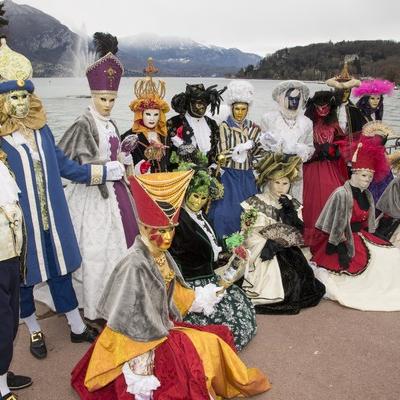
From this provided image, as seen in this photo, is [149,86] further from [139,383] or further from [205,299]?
[139,383]

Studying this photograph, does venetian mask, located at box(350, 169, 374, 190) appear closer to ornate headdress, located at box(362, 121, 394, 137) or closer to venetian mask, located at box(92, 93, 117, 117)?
ornate headdress, located at box(362, 121, 394, 137)

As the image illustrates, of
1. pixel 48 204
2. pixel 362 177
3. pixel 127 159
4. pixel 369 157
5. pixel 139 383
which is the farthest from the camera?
pixel 362 177

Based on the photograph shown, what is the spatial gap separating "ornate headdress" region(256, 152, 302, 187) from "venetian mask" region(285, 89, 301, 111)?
3.65 ft

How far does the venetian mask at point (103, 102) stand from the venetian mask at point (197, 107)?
1.29 metres

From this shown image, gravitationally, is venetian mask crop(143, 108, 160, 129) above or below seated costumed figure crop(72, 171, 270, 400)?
above

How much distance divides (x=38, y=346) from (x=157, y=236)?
1.63m

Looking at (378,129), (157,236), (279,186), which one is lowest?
(279,186)

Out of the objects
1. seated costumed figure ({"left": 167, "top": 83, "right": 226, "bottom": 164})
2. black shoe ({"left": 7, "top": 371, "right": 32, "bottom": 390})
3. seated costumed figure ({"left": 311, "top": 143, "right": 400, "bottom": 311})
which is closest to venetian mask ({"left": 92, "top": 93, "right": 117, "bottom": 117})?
seated costumed figure ({"left": 167, "top": 83, "right": 226, "bottom": 164})

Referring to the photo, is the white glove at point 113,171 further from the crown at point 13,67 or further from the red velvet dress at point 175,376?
the red velvet dress at point 175,376

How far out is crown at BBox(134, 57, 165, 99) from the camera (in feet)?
15.1

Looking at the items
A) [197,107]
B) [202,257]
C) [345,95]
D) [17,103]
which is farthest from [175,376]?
[345,95]

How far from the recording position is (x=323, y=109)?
5.45 metres

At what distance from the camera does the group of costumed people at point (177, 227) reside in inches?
104

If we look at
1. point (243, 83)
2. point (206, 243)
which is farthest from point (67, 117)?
point (206, 243)
